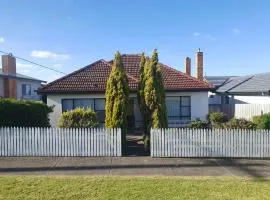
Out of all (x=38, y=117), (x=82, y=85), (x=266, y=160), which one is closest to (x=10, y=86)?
(x=82, y=85)

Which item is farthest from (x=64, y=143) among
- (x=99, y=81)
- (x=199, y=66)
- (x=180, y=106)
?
(x=199, y=66)

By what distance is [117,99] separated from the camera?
1370 centimetres

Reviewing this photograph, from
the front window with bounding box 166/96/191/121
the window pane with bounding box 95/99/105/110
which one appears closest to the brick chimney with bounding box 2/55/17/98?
the window pane with bounding box 95/99/105/110

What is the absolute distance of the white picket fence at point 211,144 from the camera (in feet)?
41.6

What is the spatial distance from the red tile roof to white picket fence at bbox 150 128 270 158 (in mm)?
8436

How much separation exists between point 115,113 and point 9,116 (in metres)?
4.84

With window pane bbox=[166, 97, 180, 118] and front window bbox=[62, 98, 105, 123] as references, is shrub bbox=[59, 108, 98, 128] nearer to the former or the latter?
front window bbox=[62, 98, 105, 123]

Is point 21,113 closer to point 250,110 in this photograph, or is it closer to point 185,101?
point 185,101

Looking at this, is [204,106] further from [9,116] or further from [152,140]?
[9,116]

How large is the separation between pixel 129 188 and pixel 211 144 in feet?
16.6

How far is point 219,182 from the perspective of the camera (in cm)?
940

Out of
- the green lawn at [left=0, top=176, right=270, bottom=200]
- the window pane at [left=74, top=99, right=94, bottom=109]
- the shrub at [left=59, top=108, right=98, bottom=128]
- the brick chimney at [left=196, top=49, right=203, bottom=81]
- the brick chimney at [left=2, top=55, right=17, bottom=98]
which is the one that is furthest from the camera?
the brick chimney at [left=2, top=55, right=17, bottom=98]

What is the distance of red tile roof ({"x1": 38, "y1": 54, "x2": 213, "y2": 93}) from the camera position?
20.7 metres

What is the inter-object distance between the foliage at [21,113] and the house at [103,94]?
15.0 feet
